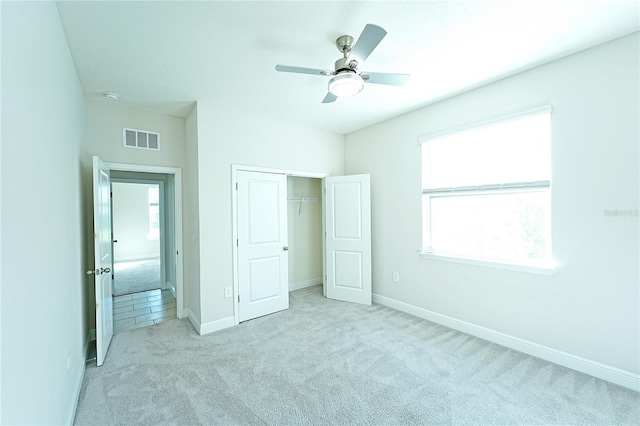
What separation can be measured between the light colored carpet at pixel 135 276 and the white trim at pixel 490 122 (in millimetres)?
5511

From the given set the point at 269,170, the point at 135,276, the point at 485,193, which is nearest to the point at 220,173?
the point at 269,170

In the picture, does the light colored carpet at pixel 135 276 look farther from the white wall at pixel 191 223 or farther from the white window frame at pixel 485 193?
the white window frame at pixel 485 193

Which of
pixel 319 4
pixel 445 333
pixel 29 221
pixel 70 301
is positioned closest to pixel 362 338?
pixel 445 333

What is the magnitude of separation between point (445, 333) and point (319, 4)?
3360 millimetres

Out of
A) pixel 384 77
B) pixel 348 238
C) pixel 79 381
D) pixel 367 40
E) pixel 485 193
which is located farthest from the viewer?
pixel 348 238

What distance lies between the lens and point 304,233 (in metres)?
5.04

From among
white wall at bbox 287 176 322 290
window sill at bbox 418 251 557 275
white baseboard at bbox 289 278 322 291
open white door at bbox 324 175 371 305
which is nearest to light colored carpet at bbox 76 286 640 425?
window sill at bbox 418 251 557 275

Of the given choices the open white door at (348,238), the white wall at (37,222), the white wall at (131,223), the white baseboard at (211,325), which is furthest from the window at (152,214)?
the white wall at (37,222)

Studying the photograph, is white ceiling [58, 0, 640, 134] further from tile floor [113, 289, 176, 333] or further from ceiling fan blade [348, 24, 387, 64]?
tile floor [113, 289, 176, 333]

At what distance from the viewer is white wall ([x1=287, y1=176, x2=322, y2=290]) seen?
4875mm

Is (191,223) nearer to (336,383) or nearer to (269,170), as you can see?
(269,170)

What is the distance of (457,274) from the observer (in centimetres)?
319

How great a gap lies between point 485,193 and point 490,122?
2.47ft

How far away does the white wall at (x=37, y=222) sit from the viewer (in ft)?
3.34
